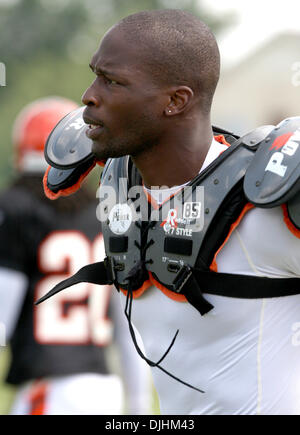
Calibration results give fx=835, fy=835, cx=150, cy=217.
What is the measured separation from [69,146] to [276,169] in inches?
33.6

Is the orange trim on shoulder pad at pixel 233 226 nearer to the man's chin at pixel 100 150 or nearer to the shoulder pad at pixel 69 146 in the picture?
the man's chin at pixel 100 150

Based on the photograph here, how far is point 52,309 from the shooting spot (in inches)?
185

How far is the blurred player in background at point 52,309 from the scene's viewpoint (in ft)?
14.8

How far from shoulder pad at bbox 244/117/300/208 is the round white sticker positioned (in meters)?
0.48

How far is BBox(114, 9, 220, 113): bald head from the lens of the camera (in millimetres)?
2475

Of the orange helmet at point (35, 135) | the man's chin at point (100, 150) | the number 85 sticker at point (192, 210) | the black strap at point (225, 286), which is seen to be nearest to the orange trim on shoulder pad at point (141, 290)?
the black strap at point (225, 286)

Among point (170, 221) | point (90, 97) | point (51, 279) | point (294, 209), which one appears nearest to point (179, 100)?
point (90, 97)

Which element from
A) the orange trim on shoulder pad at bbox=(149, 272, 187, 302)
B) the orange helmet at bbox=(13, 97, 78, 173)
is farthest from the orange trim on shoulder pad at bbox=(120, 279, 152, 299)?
the orange helmet at bbox=(13, 97, 78, 173)

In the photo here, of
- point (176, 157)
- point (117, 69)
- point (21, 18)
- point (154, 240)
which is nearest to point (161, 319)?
point (154, 240)

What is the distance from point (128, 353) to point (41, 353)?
21.8 inches

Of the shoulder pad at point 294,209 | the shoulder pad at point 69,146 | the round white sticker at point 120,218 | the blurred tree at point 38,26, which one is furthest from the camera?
the blurred tree at point 38,26

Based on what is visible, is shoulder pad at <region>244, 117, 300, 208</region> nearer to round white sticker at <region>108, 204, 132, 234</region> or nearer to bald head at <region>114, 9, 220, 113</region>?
bald head at <region>114, 9, 220, 113</region>

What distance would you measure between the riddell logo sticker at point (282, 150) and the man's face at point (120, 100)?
1.23ft
